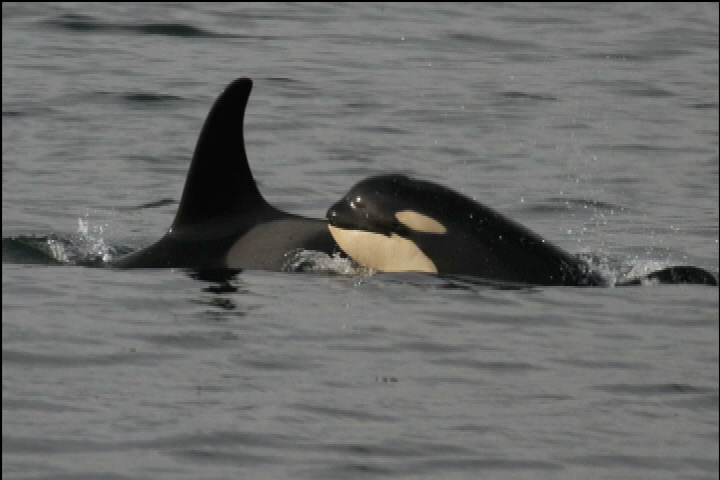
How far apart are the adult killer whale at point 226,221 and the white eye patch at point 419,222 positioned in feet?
1.96

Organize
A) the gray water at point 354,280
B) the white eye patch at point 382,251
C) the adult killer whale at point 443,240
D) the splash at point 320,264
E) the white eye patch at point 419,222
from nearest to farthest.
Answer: the gray water at point 354,280 < the adult killer whale at point 443,240 < the white eye patch at point 419,222 < the white eye patch at point 382,251 < the splash at point 320,264

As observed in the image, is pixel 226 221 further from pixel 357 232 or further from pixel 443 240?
pixel 443 240

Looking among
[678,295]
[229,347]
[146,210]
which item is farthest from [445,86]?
[229,347]

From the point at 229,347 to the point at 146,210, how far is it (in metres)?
5.39

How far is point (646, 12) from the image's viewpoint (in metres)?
33.4

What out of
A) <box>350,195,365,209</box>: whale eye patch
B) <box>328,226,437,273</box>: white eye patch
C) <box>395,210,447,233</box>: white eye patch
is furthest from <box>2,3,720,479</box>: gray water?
<box>350,195,365,209</box>: whale eye patch

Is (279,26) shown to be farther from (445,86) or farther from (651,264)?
(651,264)

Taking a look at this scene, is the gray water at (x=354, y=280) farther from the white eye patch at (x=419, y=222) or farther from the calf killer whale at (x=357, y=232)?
the white eye patch at (x=419, y=222)

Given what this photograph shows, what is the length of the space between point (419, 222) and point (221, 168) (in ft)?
4.67

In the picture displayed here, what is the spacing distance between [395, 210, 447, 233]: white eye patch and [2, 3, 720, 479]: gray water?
1.14ft

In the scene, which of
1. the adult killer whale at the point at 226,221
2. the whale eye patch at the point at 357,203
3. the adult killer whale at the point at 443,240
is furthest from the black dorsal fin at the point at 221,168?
the whale eye patch at the point at 357,203

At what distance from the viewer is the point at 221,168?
12469 mm

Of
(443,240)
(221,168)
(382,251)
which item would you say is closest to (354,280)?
(382,251)

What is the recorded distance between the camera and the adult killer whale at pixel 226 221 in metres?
12.4
